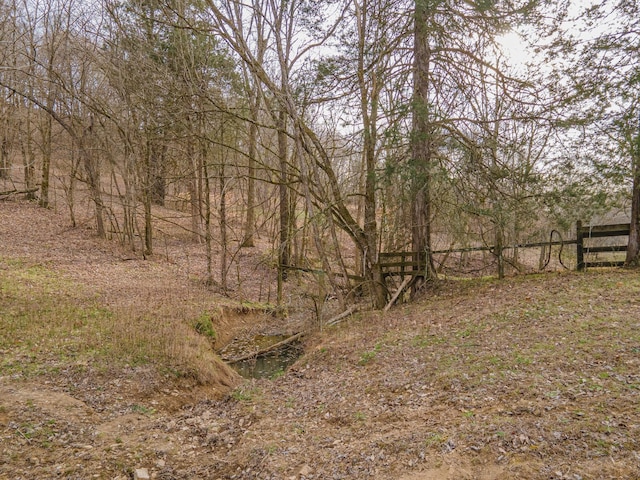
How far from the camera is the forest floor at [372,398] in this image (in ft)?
13.2

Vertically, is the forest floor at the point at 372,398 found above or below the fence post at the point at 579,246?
below

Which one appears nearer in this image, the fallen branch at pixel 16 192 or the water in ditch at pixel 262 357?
the water in ditch at pixel 262 357

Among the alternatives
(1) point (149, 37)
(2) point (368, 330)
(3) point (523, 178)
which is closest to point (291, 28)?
(1) point (149, 37)

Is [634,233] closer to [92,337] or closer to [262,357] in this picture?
[262,357]

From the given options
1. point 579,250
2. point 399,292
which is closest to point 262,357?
point 399,292

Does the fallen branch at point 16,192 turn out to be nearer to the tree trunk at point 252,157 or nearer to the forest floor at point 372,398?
the tree trunk at point 252,157

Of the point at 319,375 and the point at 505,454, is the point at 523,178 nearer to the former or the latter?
the point at 319,375

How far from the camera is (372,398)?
596cm

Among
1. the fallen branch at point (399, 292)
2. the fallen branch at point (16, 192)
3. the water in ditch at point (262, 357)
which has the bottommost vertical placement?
the water in ditch at point (262, 357)

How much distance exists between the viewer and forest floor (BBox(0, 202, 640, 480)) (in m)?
4.02

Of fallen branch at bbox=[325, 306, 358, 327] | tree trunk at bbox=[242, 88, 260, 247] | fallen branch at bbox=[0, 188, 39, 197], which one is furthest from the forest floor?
fallen branch at bbox=[0, 188, 39, 197]

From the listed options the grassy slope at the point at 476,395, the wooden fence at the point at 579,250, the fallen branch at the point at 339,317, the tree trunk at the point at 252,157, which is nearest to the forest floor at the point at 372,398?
the grassy slope at the point at 476,395

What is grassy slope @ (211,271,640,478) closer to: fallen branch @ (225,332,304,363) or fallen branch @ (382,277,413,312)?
fallen branch @ (225,332,304,363)

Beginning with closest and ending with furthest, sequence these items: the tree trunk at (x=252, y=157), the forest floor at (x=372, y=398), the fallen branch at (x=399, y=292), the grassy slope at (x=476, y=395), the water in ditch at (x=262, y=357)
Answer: the grassy slope at (x=476, y=395), the forest floor at (x=372, y=398), the water in ditch at (x=262, y=357), the tree trunk at (x=252, y=157), the fallen branch at (x=399, y=292)
